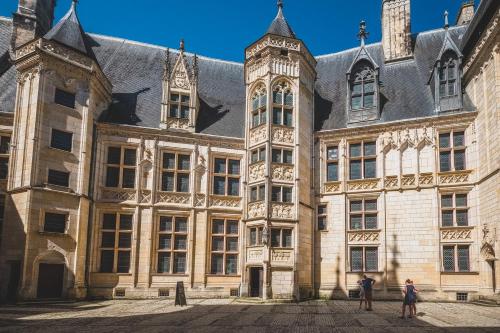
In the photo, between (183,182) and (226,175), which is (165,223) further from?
(226,175)

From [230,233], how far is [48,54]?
1237 centimetres

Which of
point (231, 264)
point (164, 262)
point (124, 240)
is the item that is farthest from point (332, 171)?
point (124, 240)

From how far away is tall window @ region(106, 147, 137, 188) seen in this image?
2370 cm

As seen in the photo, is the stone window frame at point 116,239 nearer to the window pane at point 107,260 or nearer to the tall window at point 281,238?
the window pane at point 107,260

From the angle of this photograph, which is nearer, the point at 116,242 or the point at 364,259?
the point at 116,242

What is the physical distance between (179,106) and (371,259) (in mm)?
12851

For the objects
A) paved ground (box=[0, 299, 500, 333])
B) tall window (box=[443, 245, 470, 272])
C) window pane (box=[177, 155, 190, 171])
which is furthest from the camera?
window pane (box=[177, 155, 190, 171])

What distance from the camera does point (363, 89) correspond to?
2542 centimetres

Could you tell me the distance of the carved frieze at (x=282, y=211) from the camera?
72.8 ft

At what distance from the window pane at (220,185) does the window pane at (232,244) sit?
246 centimetres

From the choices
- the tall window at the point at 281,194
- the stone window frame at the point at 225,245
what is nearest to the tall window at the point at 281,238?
the tall window at the point at 281,194

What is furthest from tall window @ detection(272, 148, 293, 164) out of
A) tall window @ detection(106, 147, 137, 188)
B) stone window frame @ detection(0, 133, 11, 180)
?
stone window frame @ detection(0, 133, 11, 180)

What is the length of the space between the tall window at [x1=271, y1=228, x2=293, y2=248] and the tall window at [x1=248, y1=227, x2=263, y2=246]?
0.66 m

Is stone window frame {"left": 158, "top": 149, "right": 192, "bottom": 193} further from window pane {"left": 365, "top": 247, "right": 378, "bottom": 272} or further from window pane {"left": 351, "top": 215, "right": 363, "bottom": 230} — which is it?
window pane {"left": 365, "top": 247, "right": 378, "bottom": 272}
